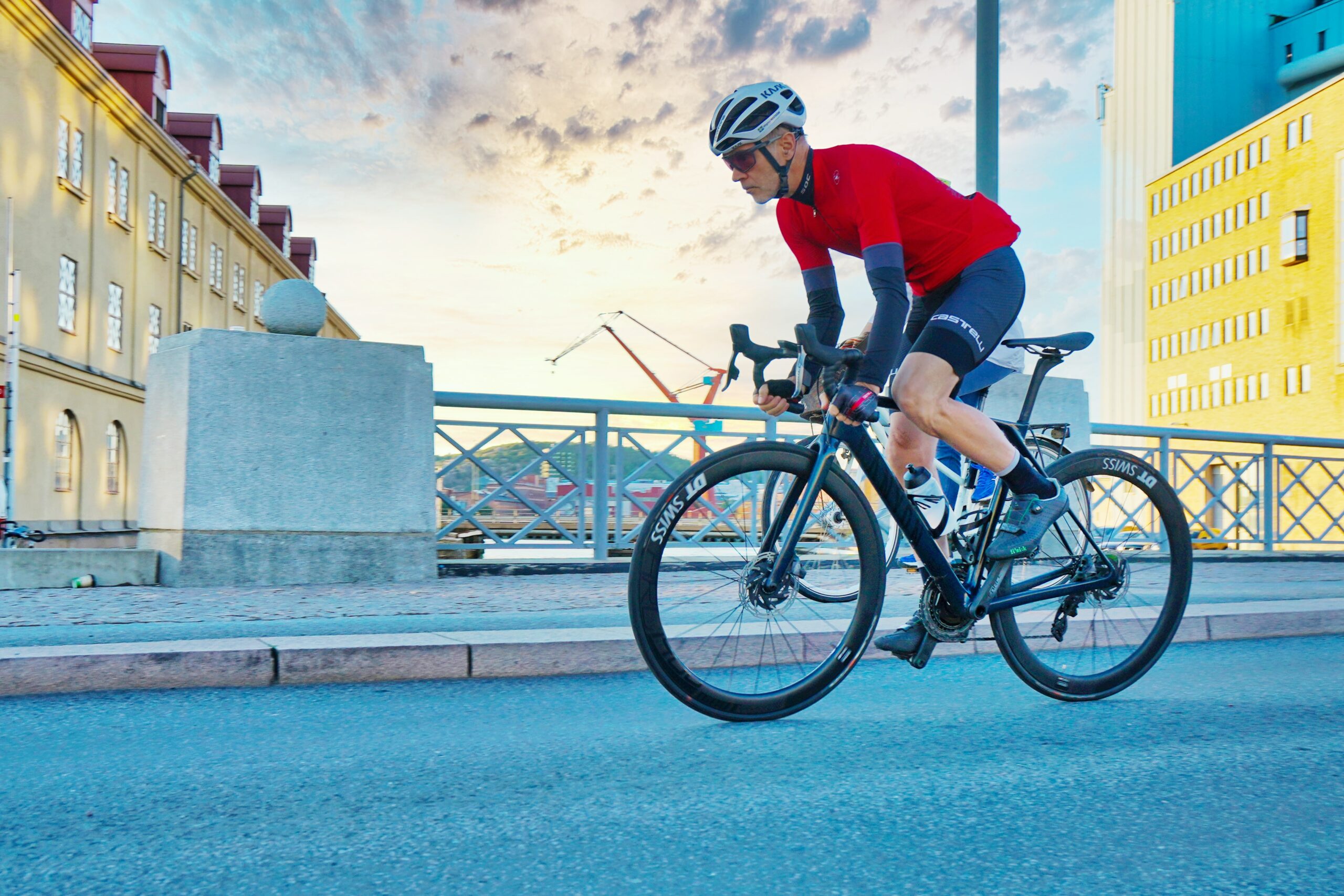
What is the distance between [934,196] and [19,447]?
27.6 m

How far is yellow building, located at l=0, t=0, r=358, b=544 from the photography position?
1046 inches

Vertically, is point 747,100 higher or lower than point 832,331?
higher

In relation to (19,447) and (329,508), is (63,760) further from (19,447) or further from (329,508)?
(19,447)

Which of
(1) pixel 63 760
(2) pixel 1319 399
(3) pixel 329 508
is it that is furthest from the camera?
(2) pixel 1319 399

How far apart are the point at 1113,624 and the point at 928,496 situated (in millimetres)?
846

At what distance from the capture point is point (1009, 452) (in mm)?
3734

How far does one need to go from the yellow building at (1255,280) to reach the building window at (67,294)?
66.4m

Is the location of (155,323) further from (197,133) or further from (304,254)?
(304,254)

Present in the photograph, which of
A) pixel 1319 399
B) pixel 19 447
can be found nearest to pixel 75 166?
pixel 19 447

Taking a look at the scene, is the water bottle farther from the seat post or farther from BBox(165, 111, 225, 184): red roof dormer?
BBox(165, 111, 225, 184): red roof dormer

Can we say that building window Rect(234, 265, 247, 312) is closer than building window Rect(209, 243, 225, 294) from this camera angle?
No

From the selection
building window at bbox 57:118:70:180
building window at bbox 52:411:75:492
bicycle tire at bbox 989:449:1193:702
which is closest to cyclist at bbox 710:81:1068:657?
bicycle tire at bbox 989:449:1193:702

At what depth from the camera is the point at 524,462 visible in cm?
930

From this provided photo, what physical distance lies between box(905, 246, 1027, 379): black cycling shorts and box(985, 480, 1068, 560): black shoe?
492 millimetres
